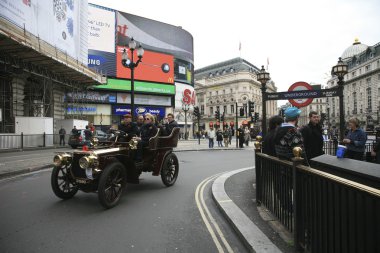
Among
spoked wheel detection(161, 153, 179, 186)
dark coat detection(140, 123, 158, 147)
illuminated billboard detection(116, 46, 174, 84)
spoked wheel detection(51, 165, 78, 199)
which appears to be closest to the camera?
spoked wheel detection(51, 165, 78, 199)

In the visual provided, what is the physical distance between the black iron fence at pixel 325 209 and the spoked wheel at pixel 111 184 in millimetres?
2840

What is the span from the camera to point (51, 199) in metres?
5.66

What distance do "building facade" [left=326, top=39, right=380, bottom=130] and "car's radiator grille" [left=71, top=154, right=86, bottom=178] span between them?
69.2m

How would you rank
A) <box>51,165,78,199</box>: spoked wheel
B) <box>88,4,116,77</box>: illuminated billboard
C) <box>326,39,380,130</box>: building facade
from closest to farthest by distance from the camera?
1. <box>51,165,78,199</box>: spoked wheel
2. <box>88,4,116,77</box>: illuminated billboard
3. <box>326,39,380,130</box>: building facade

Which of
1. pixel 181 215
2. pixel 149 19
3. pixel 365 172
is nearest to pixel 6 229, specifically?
pixel 181 215

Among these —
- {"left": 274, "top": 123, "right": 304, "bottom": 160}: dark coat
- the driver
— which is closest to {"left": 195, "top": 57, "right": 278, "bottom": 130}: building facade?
the driver

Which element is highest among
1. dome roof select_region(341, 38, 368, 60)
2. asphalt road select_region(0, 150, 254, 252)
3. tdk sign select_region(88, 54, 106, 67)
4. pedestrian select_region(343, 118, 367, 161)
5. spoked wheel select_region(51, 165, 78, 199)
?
dome roof select_region(341, 38, 368, 60)

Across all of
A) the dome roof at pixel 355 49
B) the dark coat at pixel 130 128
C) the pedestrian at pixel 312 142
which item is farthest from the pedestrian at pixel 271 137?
the dome roof at pixel 355 49

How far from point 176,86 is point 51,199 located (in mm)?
50561

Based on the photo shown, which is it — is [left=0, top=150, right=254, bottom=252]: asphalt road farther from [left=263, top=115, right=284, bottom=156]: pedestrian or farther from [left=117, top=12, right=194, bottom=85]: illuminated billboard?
[left=117, top=12, right=194, bottom=85]: illuminated billboard

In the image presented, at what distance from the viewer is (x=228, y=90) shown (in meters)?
88.4

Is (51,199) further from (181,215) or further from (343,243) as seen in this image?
(343,243)

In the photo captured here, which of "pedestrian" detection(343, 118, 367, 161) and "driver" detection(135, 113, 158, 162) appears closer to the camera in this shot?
"driver" detection(135, 113, 158, 162)

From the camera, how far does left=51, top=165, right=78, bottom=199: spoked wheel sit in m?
5.31
